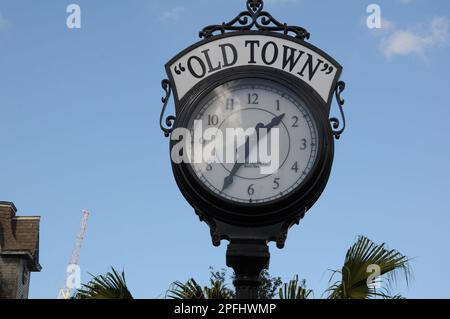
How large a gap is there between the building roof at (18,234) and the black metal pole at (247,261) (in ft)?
70.5

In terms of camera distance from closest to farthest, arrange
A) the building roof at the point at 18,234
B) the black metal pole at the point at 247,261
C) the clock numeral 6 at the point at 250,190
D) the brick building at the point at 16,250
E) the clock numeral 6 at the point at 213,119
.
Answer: the black metal pole at the point at 247,261, the clock numeral 6 at the point at 250,190, the clock numeral 6 at the point at 213,119, the brick building at the point at 16,250, the building roof at the point at 18,234

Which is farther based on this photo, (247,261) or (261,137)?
(261,137)

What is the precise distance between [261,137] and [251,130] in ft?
0.20

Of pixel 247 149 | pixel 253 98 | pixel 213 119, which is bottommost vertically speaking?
pixel 247 149

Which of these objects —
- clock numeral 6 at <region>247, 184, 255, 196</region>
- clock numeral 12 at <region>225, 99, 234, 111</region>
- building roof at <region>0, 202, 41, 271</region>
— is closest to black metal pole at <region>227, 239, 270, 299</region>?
clock numeral 6 at <region>247, 184, 255, 196</region>

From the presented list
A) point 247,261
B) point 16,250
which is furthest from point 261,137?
point 16,250

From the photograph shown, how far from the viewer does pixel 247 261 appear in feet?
13.2

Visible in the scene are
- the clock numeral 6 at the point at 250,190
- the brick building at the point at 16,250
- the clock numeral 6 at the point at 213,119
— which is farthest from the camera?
the brick building at the point at 16,250

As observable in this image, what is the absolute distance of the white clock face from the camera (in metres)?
4.12

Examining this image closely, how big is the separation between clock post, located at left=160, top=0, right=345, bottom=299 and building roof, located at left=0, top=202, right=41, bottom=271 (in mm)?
21272

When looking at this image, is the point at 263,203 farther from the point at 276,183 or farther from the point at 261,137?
the point at 261,137

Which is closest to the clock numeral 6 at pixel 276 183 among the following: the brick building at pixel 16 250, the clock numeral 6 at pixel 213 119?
the clock numeral 6 at pixel 213 119

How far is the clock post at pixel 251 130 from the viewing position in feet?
13.4

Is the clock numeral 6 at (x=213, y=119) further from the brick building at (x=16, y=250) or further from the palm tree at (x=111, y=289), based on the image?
the brick building at (x=16, y=250)
